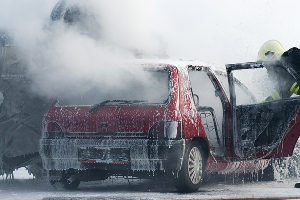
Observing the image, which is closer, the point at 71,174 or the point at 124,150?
the point at 124,150

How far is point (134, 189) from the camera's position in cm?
1015

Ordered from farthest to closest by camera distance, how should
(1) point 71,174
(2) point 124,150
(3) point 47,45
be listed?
1. (3) point 47,45
2. (1) point 71,174
3. (2) point 124,150

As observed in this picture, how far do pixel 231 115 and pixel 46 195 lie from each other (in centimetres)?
271

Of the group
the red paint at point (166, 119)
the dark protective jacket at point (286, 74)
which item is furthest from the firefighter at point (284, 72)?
the red paint at point (166, 119)

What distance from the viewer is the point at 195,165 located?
9.17 meters

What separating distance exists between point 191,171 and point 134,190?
1.19m

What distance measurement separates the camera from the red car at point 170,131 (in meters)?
8.86

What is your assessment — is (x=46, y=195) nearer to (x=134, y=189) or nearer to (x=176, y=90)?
(x=134, y=189)

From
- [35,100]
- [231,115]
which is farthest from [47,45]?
[231,115]

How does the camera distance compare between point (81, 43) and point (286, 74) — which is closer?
point (81, 43)


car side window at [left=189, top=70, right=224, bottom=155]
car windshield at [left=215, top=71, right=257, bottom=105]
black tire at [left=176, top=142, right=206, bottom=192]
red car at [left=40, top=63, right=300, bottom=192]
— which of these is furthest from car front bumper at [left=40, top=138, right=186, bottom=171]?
car windshield at [left=215, top=71, right=257, bottom=105]

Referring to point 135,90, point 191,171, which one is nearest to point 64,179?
point 135,90

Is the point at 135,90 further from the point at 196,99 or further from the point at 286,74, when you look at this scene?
the point at 286,74

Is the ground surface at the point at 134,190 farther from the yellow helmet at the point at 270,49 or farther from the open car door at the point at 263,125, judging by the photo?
the yellow helmet at the point at 270,49
